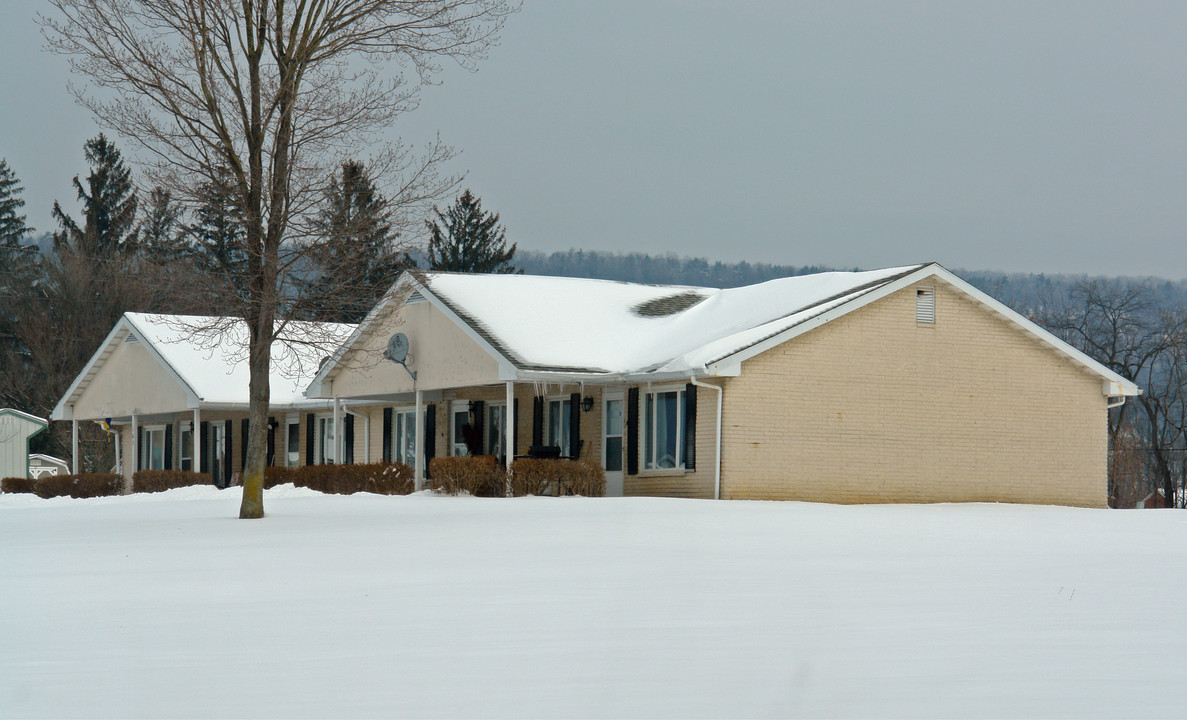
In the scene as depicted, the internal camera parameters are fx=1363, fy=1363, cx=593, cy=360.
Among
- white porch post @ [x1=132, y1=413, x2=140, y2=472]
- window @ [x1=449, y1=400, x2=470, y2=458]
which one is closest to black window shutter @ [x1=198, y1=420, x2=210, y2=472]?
white porch post @ [x1=132, y1=413, x2=140, y2=472]

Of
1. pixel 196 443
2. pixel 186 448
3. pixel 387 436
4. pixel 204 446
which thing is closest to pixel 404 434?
pixel 387 436

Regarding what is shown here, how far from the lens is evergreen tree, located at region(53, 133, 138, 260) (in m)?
62.6

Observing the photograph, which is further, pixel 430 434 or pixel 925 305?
pixel 430 434

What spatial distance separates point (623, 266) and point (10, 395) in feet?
244

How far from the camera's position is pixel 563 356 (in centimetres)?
2483

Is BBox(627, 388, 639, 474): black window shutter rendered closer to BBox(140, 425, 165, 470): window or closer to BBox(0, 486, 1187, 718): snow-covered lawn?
BBox(0, 486, 1187, 718): snow-covered lawn

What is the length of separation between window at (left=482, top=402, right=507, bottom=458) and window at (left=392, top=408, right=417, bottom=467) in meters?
3.59

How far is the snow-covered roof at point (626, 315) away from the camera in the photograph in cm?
2406

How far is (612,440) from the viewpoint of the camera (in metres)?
25.8

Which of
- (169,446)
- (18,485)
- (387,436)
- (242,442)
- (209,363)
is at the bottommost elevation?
(18,485)

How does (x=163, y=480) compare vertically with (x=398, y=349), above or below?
below

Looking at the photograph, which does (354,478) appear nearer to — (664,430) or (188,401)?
(664,430)

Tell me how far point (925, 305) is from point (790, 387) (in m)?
3.37

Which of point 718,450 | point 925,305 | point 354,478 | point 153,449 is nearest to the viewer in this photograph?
point 718,450
